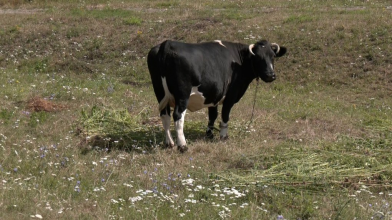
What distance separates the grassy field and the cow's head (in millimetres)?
1141

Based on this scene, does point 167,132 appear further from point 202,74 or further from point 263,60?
point 263,60

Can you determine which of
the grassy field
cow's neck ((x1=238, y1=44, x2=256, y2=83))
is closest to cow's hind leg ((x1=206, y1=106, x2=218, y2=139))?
the grassy field

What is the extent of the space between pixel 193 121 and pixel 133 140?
2263mm

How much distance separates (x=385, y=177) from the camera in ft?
29.9

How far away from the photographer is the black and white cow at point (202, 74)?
1084 centimetres

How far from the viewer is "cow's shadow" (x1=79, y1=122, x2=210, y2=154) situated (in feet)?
35.9

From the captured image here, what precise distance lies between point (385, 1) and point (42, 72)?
1532 centimetres

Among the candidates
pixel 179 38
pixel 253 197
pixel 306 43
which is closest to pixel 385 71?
pixel 306 43

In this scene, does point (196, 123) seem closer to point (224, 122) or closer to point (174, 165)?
point (224, 122)

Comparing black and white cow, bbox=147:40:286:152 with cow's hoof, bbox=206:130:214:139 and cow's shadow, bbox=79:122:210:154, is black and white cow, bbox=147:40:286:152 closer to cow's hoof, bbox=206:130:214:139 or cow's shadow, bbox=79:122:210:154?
cow's hoof, bbox=206:130:214:139

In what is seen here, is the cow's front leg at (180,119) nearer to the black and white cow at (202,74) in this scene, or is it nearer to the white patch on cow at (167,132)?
the black and white cow at (202,74)

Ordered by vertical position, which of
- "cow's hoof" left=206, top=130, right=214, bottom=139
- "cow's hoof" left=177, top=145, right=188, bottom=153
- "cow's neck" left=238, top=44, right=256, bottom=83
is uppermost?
"cow's neck" left=238, top=44, right=256, bottom=83

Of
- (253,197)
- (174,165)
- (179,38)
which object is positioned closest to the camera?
(253,197)

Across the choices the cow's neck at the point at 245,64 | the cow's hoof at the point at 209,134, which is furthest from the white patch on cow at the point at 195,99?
the cow's neck at the point at 245,64
